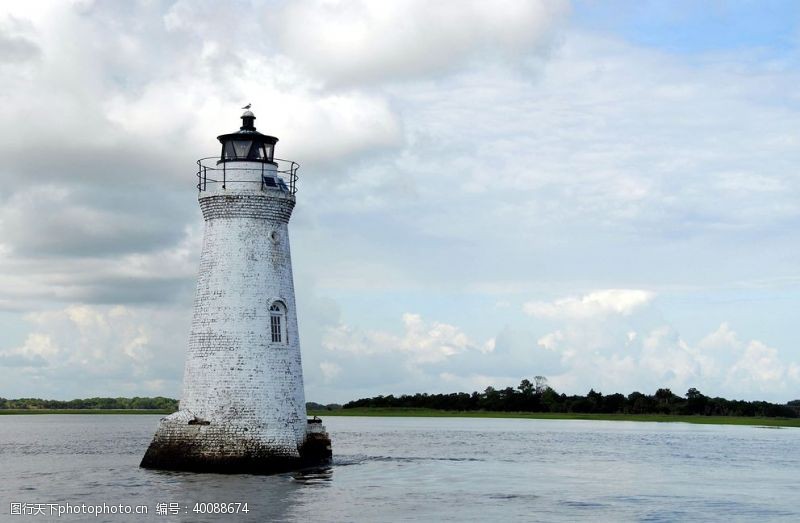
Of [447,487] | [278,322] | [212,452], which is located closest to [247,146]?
[278,322]

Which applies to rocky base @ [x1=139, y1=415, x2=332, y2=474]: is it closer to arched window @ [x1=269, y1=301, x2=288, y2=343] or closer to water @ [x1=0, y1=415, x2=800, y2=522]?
water @ [x1=0, y1=415, x2=800, y2=522]

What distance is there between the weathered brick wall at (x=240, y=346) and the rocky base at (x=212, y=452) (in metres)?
0.03

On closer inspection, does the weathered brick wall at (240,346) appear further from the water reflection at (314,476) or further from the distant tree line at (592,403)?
the distant tree line at (592,403)

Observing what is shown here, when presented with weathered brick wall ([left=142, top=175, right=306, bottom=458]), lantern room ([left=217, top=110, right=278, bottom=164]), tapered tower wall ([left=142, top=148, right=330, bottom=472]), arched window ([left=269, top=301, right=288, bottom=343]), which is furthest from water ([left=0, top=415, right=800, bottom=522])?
lantern room ([left=217, top=110, right=278, bottom=164])

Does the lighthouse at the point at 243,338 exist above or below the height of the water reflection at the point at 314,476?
above

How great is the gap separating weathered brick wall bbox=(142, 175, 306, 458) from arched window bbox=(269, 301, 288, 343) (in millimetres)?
158

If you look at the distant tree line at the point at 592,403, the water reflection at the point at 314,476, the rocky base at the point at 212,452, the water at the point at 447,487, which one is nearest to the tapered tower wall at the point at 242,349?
the rocky base at the point at 212,452

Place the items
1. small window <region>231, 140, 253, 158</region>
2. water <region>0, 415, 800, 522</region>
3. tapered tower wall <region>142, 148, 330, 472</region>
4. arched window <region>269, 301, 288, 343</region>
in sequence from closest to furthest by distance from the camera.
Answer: water <region>0, 415, 800, 522</region>, tapered tower wall <region>142, 148, 330, 472</region>, arched window <region>269, 301, 288, 343</region>, small window <region>231, 140, 253, 158</region>

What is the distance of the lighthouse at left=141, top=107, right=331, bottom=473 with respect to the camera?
109 feet

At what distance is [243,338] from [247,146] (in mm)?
7113

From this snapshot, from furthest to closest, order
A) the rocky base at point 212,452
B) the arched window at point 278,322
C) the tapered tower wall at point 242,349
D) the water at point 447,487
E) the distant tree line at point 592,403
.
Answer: the distant tree line at point 592,403 → the arched window at point 278,322 → the tapered tower wall at point 242,349 → the rocky base at point 212,452 → the water at point 447,487

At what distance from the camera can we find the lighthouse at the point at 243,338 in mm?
33094

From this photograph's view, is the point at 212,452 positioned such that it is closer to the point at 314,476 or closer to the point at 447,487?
the point at 314,476

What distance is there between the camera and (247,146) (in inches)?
1382
